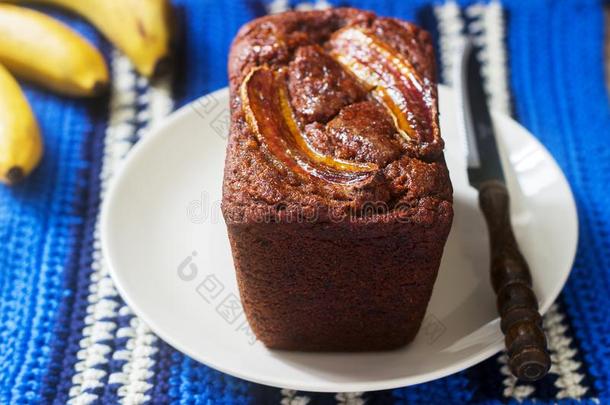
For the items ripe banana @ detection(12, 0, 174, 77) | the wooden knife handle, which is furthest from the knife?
ripe banana @ detection(12, 0, 174, 77)

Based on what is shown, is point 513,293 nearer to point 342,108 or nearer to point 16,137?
point 342,108

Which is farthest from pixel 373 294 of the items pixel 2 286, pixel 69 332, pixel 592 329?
pixel 2 286

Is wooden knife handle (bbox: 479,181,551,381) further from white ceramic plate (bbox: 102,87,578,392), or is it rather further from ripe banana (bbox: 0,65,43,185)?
ripe banana (bbox: 0,65,43,185)

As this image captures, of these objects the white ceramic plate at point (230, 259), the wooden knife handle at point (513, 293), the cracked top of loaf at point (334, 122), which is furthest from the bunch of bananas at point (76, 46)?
the wooden knife handle at point (513, 293)

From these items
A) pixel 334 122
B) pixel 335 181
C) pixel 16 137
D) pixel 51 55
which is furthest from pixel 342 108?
pixel 51 55

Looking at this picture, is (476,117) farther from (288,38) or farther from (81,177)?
(81,177)

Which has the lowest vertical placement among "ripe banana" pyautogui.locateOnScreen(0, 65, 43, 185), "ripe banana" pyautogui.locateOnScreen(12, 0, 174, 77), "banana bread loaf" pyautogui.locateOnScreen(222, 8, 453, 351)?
"banana bread loaf" pyautogui.locateOnScreen(222, 8, 453, 351)

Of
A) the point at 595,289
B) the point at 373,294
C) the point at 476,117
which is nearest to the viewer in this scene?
the point at 373,294
